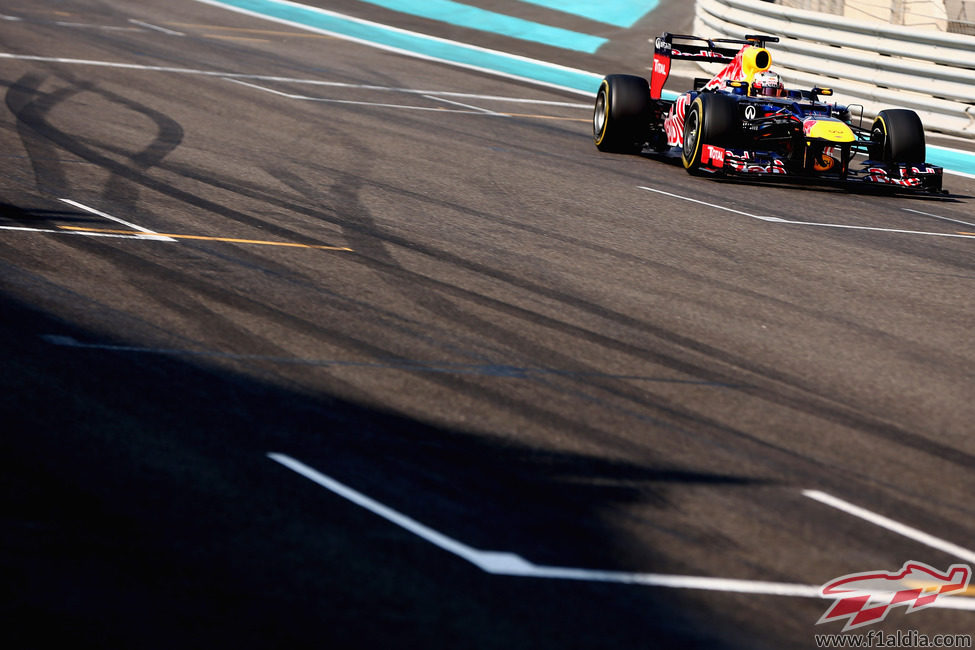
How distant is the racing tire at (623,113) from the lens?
14.6 meters

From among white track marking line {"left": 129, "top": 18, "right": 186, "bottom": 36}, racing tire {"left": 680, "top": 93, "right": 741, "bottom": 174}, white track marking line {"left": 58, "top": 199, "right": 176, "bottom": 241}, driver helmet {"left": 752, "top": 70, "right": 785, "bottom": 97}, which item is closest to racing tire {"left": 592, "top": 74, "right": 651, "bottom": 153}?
racing tire {"left": 680, "top": 93, "right": 741, "bottom": 174}

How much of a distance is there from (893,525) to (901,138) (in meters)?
9.29

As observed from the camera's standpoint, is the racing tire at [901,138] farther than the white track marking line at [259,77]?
No

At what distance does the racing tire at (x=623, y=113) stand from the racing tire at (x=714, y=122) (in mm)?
1147

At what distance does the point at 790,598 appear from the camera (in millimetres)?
4391

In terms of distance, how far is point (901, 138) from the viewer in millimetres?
13383

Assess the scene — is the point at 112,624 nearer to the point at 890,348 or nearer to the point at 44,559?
the point at 44,559

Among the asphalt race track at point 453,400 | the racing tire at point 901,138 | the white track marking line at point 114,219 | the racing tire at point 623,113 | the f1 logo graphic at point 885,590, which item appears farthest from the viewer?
the racing tire at point 623,113

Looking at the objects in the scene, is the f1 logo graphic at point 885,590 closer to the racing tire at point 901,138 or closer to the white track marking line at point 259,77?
the racing tire at point 901,138
